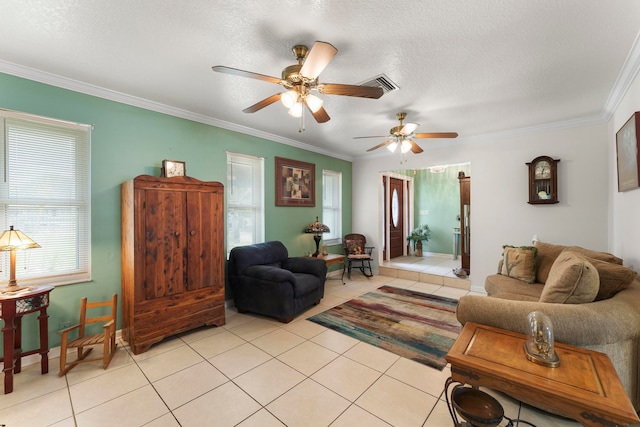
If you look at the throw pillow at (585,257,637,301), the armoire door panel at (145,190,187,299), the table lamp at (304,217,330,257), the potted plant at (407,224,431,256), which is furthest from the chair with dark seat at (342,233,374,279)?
the throw pillow at (585,257,637,301)

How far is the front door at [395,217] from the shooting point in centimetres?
665

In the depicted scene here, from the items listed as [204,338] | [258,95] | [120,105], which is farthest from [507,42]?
[204,338]

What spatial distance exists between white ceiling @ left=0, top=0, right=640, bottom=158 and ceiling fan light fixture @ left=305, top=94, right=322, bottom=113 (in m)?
0.38

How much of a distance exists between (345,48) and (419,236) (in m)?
5.96

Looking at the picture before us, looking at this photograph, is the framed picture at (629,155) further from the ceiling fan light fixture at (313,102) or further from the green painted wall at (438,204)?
the green painted wall at (438,204)

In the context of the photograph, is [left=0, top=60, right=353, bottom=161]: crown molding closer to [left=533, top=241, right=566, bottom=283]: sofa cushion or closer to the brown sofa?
the brown sofa

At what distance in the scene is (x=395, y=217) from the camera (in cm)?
692

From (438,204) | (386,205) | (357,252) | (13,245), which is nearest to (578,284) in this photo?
(357,252)

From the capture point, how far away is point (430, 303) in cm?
393

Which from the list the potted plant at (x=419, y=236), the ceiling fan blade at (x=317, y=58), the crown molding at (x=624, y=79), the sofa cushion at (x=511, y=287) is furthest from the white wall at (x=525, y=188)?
the ceiling fan blade at (x=317, y=58)

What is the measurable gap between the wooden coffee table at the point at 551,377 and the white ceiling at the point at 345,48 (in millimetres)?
2072

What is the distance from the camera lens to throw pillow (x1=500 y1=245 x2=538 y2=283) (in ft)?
10.2

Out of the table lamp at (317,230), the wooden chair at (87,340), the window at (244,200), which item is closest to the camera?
the wooden chair at (87,340)

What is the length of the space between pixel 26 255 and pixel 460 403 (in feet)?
11.9
